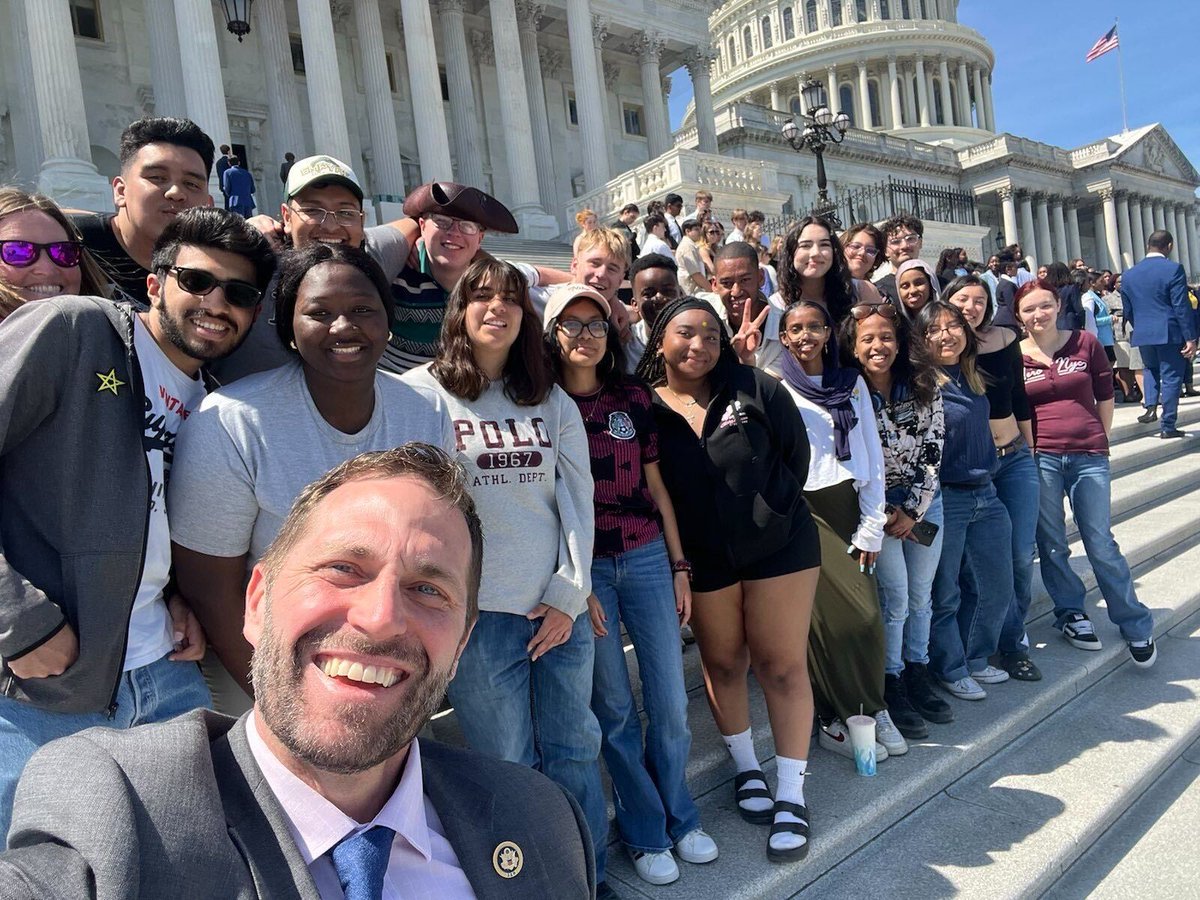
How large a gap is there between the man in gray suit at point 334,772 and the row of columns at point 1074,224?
55778 mm

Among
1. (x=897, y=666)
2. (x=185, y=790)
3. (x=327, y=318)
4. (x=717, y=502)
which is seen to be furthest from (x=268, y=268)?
(x=897, y=666)

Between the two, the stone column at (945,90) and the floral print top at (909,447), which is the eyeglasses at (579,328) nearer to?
the floral print top at (909,447)

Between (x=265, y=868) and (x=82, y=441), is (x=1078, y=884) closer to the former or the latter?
(x=265, y=868)

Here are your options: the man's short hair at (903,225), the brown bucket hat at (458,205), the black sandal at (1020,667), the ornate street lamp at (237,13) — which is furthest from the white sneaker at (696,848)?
the ornate street lamp at (237,13)

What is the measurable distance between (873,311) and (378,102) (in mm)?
21616

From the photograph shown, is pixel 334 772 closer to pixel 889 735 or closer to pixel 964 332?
pixel 889 735

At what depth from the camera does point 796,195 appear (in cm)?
3775

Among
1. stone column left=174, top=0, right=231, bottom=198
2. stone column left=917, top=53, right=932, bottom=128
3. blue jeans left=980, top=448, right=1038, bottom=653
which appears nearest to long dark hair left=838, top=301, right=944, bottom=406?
blue jeans left=980, top=448, right=1038, bottom=653

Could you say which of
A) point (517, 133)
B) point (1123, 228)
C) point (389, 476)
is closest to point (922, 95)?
point (1123, 228)

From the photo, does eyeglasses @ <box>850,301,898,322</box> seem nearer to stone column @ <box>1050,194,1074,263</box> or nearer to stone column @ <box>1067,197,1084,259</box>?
stone column @ <box>1050,194,1074,263</box>

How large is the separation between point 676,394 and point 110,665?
2391 mm

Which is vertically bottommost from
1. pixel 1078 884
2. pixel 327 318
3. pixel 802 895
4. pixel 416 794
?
pixel 1078 884

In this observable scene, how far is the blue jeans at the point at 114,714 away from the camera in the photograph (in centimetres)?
190

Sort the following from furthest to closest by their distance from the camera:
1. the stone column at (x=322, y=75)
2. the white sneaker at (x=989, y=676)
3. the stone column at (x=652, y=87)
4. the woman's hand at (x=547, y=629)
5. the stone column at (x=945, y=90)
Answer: the stone column at (x=945, y=90)
the stone column at (x=652, y=87)
the stone column at (x=322, y=75)
the white sneaker at (x=989, y=676)
the woman's hand at (x=547, y=629)
